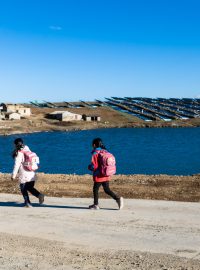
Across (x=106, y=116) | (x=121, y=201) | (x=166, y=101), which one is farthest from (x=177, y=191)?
(x=166, y=101)

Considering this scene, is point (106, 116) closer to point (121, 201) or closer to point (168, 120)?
point (168, 120)

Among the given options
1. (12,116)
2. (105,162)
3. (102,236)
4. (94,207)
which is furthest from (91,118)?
(102,236)

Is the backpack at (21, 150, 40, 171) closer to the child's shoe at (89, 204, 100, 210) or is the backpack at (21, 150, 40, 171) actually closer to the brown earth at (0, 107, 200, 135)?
the child's shoe at (89, 204, 100, 210)

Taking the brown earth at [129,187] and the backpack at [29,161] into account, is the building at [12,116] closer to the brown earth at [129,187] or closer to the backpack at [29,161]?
the brown earth at [129,187]

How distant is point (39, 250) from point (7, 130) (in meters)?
97.2

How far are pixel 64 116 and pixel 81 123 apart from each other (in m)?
4.51

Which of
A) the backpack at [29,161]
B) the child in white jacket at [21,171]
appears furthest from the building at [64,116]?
the backpack at [29,161]

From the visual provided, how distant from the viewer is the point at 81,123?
120 metres

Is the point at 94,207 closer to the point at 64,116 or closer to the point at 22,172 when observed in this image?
the point at 22,172

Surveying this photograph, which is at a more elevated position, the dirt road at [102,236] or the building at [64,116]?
the dirt road at [102,236]

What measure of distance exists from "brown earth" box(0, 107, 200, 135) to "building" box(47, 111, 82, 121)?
168 centimetres

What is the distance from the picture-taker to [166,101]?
18262cm

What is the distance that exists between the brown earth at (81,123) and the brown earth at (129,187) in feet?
279

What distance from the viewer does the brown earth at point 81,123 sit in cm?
10731
